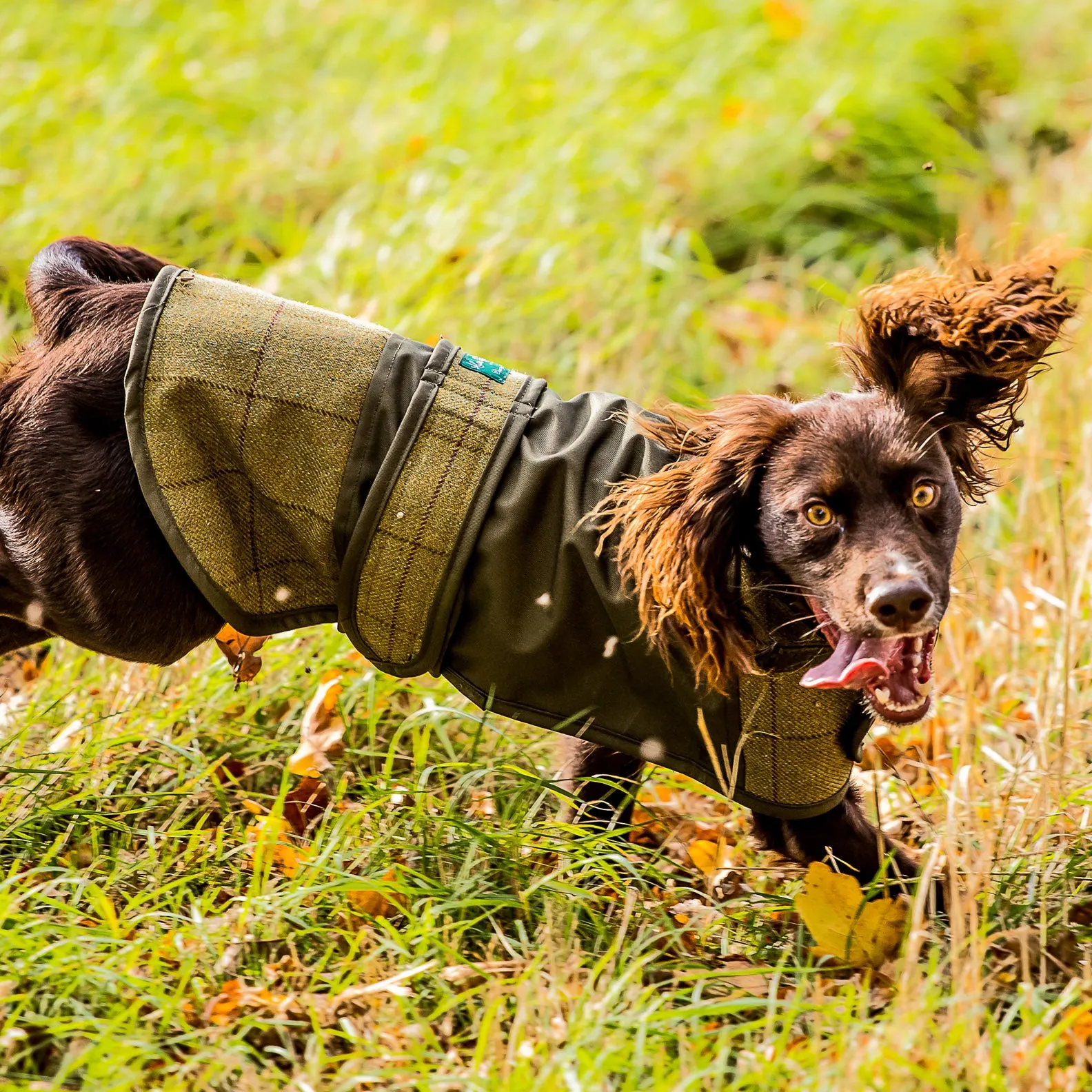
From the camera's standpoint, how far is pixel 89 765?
9.32 feet

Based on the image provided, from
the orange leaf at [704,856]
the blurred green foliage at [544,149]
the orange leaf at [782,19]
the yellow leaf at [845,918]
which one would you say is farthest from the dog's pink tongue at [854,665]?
the orange leaf at [782,19]

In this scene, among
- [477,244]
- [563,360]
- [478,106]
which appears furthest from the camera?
[478,106]

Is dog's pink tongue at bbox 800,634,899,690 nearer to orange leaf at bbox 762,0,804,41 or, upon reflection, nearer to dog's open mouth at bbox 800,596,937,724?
dog's open mouth at bbox 800,596,937,724

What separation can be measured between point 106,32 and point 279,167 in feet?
5.27

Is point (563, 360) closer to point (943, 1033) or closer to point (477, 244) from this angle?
point (477, 244)

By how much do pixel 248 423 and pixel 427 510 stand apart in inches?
16.3

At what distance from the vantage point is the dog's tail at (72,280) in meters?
2.71

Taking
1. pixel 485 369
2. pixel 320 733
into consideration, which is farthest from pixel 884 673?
pixel 320 733

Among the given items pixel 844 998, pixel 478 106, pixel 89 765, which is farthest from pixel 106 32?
pixel 844 998

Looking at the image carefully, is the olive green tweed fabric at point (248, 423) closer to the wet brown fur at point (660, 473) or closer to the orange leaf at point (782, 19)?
the wet brown fur at point (660, 473)

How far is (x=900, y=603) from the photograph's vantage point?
2.19m

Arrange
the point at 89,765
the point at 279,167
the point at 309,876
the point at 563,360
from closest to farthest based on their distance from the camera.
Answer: the point at 309,876 → the point at 89,765 → the point at 563,360 → the point at 279,167

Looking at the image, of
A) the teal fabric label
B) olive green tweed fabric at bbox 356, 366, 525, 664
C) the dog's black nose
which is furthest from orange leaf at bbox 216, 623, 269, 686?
the dog's black nose

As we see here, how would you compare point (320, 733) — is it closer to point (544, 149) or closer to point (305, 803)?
point (305, 803)
